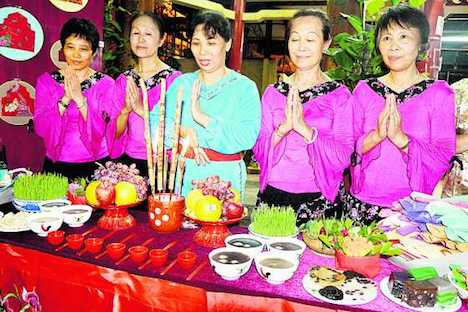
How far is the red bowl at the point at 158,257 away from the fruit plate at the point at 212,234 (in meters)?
0.25

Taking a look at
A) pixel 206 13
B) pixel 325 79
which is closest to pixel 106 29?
pixel 206 13

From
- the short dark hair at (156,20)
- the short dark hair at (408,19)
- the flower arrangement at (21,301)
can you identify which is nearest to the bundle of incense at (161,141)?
the flower arrangement at (21,301)

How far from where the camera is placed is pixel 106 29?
19.2ft

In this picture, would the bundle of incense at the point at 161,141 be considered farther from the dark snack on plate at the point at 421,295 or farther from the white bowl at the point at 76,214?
the dark snack on plate at the point at 421,295

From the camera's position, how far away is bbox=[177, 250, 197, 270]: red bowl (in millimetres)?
1791

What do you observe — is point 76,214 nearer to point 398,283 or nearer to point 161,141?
point 161,141

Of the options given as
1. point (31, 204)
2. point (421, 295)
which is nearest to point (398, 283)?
point (421, 295)

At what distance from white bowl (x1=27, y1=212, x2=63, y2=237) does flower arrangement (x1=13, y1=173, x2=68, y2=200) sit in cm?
24

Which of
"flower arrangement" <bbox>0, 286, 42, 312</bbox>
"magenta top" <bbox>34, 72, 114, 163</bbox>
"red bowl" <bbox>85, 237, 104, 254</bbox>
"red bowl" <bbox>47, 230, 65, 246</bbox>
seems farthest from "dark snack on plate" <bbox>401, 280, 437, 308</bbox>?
"magenta top" <bbox>34, 72, 114, 163</bbox>

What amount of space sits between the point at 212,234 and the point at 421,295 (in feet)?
3.07

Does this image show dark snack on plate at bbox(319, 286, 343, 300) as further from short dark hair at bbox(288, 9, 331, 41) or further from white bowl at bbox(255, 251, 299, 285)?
short dark hair at bbox(288, 9, 331, 41)

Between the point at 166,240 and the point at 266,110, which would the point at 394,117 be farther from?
the point at 166,240

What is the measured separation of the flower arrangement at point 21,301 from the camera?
1.98 meters

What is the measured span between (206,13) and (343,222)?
5.10 ft
